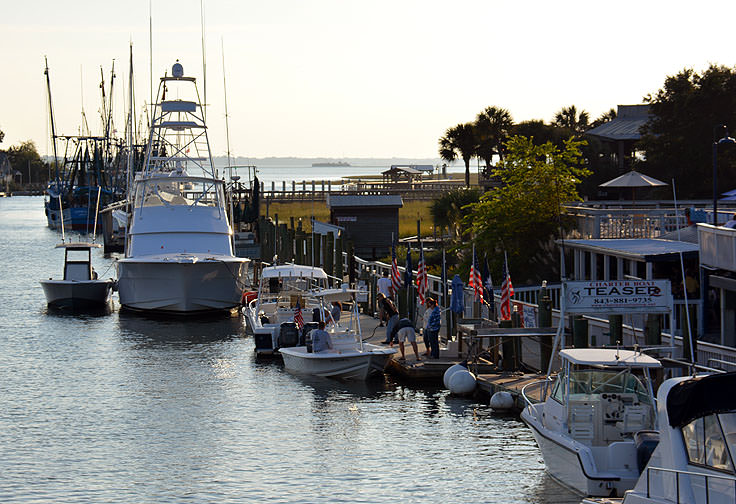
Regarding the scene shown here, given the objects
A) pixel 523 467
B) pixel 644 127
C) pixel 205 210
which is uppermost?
pixel 644 127

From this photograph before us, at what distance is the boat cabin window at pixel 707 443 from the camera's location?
41.9ft

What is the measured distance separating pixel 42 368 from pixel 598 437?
64.5 feet

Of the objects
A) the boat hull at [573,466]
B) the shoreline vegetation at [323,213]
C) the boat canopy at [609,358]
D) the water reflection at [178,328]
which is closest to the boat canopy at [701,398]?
the boat hull at [573,466]

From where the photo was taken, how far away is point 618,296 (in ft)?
68.6

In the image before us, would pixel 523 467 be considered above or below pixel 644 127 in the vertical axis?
below

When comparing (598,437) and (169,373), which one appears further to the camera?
(169,373)

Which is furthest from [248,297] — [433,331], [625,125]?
[625,125]

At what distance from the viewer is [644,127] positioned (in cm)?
5400

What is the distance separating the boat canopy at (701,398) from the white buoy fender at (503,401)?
11.2 meters

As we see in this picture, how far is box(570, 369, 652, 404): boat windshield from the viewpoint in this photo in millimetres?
17877

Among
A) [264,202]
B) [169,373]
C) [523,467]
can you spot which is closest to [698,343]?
[523,467]

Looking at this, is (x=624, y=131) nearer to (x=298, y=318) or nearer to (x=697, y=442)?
(x=298, y=318)

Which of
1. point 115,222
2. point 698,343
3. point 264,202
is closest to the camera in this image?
point 698,343

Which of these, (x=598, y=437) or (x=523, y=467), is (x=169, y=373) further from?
(x=598, y=437)
